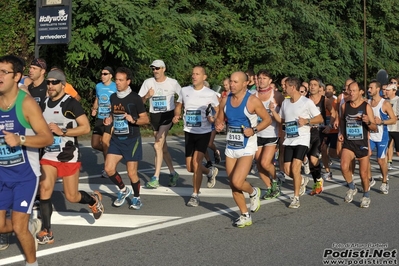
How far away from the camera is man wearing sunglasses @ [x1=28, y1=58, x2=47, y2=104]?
9344 mm

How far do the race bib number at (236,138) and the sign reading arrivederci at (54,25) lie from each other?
35.6ft

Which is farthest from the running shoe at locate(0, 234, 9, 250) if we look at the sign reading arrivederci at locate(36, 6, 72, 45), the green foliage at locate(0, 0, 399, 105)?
the green foliage at locate(0, 0, 399, 105)

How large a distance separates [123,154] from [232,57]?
20614mm

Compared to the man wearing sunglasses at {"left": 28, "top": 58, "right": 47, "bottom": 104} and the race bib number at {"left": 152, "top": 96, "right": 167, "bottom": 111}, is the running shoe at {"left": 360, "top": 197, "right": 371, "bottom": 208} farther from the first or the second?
the man wearing sunglasses at {"left": 28, "top": 58, "right": 47, "bottom": 104}

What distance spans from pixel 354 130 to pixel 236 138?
8.00 ft

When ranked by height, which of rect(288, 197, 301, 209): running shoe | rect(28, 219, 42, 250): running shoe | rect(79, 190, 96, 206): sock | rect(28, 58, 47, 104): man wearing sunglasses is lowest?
rect(288, 197, 301, 209): running shoe

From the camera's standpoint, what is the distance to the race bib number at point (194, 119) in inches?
426

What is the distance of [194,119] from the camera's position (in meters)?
10.8

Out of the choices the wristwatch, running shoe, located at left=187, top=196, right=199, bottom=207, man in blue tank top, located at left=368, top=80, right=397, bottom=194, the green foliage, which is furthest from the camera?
the green foliage

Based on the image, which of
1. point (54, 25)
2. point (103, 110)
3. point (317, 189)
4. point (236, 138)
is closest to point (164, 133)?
point (103, 110)

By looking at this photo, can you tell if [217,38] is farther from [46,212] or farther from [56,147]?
[46,212]

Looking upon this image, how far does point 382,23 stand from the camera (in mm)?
39625

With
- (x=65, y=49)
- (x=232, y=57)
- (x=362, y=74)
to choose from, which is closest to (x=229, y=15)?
(x=232, y=57)

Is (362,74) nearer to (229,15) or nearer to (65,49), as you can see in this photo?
(229,15)
